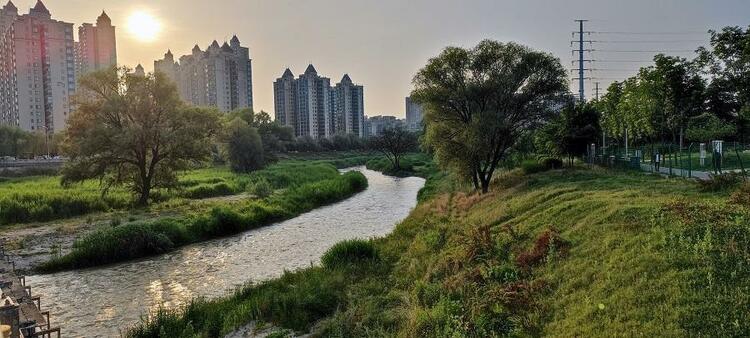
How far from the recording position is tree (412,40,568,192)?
37.8 m

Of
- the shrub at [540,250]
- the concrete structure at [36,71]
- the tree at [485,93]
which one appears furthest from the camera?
the concrete structure at [36,71]

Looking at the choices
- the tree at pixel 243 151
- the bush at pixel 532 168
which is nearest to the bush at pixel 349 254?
the bush at pixel 532 168

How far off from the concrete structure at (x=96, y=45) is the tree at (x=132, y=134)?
373 ft

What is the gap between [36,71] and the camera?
12256 cm

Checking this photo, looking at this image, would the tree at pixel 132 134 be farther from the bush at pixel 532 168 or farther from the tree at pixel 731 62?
the tree at pixel 731 62

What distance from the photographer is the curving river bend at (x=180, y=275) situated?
1789cm

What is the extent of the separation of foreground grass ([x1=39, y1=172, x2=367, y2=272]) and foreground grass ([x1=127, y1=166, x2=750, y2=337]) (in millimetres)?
11258

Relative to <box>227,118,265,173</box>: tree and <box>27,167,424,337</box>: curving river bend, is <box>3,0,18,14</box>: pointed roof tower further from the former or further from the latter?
<box>27,167,424,337</box>: curving river bend

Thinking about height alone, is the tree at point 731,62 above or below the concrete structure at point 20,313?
above

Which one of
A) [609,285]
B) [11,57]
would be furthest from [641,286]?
[11,57]

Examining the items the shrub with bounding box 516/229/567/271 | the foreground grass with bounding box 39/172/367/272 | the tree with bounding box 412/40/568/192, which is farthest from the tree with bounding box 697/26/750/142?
the foreground grass with bounding box 39/172/367/272

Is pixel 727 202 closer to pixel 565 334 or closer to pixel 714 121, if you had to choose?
pixel 565 334

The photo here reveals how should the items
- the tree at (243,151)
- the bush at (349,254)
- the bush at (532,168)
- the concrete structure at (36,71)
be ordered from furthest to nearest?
the concrete structure at (36,71) < the tree at (243,151) < the bush at (532,168) < the bush at (349,254)

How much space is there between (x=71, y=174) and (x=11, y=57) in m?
108
